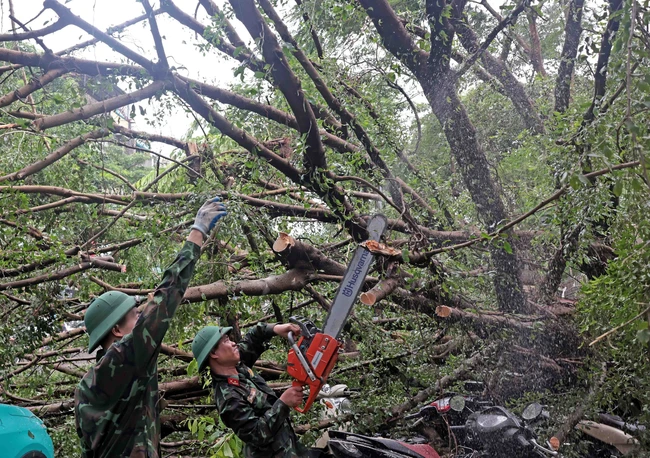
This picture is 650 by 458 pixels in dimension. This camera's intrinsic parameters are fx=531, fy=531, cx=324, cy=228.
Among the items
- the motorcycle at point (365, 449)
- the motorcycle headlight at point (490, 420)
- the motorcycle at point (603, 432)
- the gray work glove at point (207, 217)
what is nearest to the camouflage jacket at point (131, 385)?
the gray work glove at point (207, 217)

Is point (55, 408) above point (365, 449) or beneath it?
above

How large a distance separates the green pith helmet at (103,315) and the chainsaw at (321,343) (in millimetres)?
946

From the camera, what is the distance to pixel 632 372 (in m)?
3.74

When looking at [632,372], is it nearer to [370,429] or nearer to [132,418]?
[370,429]

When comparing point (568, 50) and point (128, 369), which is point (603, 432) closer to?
point (568, 50)

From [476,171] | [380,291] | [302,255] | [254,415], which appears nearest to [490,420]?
[380,291]

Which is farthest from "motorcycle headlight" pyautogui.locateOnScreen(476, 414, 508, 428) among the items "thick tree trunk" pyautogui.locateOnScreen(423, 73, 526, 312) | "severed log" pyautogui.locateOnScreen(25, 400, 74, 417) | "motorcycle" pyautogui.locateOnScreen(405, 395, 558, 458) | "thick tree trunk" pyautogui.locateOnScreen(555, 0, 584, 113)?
"severed log" pyautogui.locateOnScreen(25, 400, 74, 417)

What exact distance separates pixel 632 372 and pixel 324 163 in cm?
264

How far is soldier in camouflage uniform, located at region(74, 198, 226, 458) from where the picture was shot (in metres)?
2.11

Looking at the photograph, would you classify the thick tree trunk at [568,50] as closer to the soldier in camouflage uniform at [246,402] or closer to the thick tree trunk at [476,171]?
the thick tree trunk at [476,171]

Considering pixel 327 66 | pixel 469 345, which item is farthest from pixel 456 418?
pixel 327 66

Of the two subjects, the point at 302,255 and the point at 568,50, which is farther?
the point at 568,50

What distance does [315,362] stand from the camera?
2.89m

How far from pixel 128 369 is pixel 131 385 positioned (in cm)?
13
